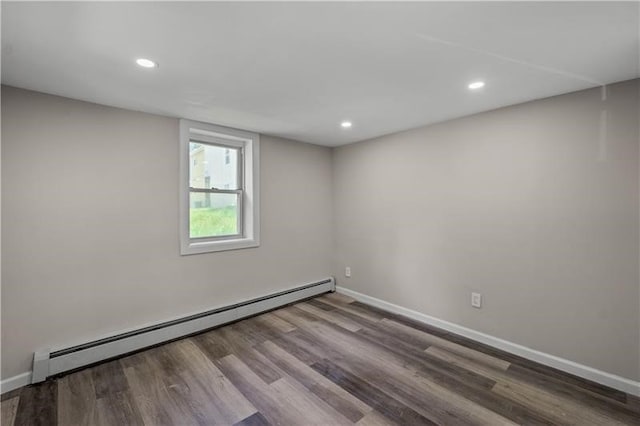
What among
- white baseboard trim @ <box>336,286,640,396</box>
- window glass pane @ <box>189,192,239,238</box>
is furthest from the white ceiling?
white baseboard trim @ <box>336,286,640,396</box>

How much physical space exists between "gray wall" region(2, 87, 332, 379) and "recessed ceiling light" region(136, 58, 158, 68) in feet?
3.22

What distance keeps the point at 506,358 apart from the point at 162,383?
2.82m

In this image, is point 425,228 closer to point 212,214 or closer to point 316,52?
point 316,52

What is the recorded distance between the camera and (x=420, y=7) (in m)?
1.23

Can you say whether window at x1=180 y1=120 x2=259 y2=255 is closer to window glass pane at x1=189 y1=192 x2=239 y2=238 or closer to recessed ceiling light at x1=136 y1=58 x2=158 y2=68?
window glass pane at x1=189 y1=192 x2=239 y2=238

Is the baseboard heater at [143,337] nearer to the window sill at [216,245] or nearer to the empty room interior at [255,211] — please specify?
the empty room interior at [255,211]

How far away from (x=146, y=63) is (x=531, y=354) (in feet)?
12.0

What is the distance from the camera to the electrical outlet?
266 centimetres

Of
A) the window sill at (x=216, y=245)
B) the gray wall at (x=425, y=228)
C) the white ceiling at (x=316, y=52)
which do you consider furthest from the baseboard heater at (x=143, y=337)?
the white ceiling at (x=316, y=52)

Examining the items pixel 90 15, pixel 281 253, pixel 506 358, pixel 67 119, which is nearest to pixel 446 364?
pixel 506 358

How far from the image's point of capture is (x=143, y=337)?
98.2 inches

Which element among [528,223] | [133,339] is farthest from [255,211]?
[528,223]

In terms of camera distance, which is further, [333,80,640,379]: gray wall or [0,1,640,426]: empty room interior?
[333,80,640,379]: gray wall

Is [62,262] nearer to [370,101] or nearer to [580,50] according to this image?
[370,101]
